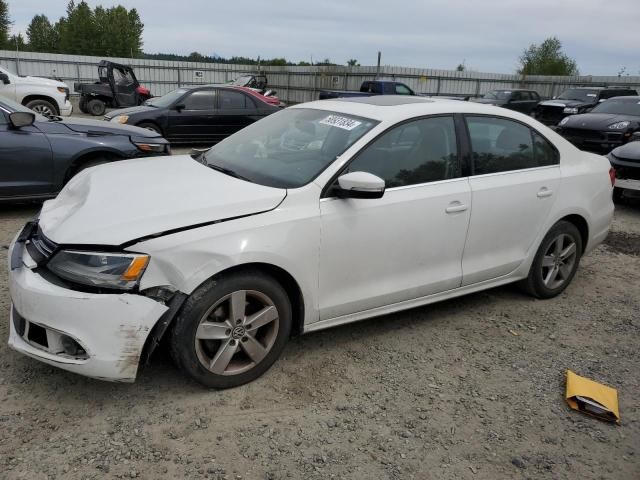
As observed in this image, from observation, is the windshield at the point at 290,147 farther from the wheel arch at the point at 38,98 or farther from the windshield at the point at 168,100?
the wheel arch at the point at 38,98

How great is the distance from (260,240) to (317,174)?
1.97ft

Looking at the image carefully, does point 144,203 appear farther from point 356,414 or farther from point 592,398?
point 592,398

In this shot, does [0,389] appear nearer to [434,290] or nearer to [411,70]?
[434,290]

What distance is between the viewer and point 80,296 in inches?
101

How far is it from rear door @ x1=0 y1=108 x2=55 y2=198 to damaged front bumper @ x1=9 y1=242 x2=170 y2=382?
11.7ft

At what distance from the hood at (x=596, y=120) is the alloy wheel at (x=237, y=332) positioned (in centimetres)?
1084

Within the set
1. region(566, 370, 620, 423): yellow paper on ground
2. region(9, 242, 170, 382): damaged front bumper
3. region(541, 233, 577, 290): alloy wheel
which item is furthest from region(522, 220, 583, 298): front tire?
region(9, 242, 170, 382): damaged front bumper

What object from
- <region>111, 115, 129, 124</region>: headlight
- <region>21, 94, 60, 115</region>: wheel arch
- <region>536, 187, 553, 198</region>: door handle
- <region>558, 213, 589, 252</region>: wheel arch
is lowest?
<region>558, 213, 589, 252</region>: wheel arch

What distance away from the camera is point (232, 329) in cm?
291

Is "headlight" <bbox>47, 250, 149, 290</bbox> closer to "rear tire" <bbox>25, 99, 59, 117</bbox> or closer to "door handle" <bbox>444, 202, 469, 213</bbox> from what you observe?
"door handle" <bbox>444, 202, 469, 213</bbox>

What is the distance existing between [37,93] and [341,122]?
1283 cm

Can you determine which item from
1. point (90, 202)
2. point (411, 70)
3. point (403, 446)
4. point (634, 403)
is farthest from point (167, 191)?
point (411, 70)

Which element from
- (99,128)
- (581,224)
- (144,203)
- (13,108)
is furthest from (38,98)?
(581,224)

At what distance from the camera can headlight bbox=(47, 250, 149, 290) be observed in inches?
103
